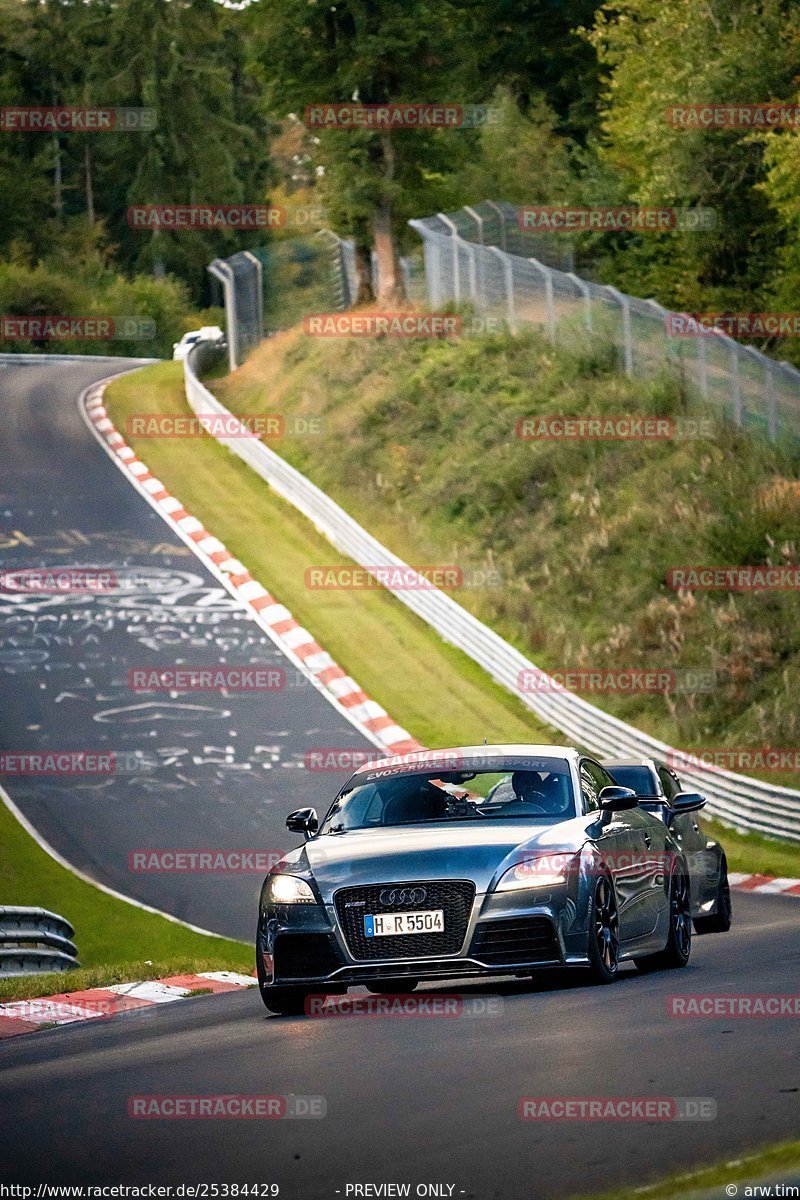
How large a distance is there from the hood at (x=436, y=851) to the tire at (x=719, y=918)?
489cm

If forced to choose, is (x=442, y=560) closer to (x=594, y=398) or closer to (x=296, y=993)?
(x=594, y=398)

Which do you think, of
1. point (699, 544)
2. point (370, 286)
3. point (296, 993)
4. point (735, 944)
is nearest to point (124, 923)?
point (735, 944)

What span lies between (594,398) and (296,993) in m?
26.8

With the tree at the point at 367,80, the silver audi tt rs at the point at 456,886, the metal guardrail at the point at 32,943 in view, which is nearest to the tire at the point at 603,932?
the silver audi tt rs at the point at 456,886

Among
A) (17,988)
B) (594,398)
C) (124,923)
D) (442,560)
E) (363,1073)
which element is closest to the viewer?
(363,1073)

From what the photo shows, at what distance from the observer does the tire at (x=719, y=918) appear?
15.4 meters

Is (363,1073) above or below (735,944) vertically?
above

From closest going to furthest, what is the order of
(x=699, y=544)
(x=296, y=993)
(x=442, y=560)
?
(x=296, y=993), (x=699, y=544), (x=442, y=560)

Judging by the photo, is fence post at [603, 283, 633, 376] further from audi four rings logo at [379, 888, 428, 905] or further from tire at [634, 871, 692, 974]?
audi four rings logo at [379, 888, 428, 905]

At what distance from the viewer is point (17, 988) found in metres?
13.2

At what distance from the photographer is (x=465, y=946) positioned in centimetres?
1009

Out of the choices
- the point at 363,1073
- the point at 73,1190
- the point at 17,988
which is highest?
the point at 73,1190

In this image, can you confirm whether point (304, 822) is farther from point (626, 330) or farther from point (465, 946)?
point (626, 330)

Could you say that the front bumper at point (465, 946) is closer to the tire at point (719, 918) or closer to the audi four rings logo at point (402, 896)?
the audi four rings logo at point (402, 896)
